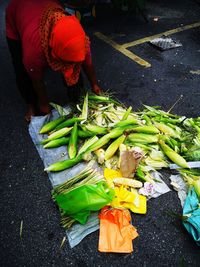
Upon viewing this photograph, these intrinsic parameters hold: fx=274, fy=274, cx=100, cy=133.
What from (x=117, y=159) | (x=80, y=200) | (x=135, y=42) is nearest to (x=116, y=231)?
(x=80, y=200)

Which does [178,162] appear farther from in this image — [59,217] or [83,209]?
[59,217]

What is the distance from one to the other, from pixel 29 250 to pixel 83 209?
627 millimetres

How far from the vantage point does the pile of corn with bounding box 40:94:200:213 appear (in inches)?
121

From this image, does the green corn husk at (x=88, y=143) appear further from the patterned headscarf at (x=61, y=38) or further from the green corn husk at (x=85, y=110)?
the patterned headscarf at (x=61, y=38)

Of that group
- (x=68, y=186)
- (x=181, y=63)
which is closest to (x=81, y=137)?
(x=68, y=186)

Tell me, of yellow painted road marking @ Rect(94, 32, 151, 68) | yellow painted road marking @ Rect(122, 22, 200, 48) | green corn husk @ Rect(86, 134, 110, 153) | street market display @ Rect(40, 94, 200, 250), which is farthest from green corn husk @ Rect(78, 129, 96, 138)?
yellow painted road marking @ Rect(122, 22, 200, 48)

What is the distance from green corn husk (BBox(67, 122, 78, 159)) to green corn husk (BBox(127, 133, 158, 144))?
64cm

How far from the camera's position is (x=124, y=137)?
3266mm

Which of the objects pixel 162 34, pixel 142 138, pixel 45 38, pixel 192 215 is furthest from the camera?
pixel 162 34

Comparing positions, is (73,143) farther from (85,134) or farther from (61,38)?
(61,38)

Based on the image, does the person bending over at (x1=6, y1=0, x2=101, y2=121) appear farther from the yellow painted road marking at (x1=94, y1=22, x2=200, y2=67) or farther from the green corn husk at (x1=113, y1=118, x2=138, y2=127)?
the yellow painted road marking at (x1=94, y1=22, x2=200, y2=67)

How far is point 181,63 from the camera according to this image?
201 inches

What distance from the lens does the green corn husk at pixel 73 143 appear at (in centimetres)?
319

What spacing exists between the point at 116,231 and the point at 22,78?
2270mm
